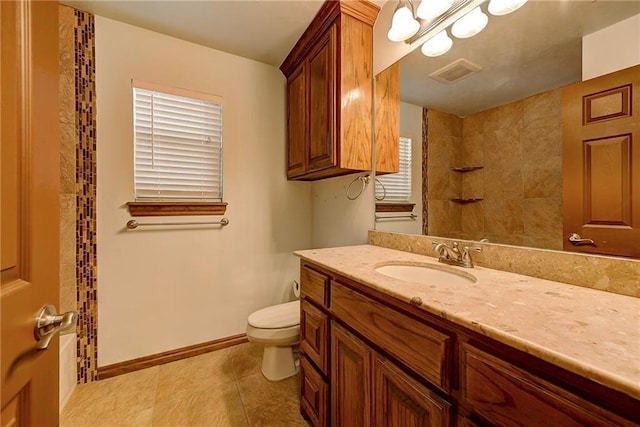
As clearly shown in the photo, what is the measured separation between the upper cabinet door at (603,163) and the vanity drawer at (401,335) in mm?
628

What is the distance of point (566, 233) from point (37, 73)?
150 cm

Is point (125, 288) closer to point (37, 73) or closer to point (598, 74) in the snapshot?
point (37, 73)

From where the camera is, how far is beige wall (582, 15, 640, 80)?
0.75 metres

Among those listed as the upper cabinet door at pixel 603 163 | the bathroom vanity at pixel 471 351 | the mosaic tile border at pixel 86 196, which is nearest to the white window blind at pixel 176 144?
the mosaic tile border at pixel 86 196

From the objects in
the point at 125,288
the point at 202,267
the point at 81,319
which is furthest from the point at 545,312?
the point at 81,319

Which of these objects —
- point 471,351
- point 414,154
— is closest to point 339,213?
point 414,154

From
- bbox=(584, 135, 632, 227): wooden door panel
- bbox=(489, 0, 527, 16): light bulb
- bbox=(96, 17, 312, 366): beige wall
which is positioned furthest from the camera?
bbox=(96, 17, 312, 366): beige wall

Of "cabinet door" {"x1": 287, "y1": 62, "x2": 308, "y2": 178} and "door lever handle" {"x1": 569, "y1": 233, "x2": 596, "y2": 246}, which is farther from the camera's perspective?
"cabinet door" {"x1": 287, "y1": 62, "x2": 308, "y2": 178}

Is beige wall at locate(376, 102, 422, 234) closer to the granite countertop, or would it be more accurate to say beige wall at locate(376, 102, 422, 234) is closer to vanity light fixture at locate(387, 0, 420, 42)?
vanity light fixture at locate(387, 0, 420, 42)

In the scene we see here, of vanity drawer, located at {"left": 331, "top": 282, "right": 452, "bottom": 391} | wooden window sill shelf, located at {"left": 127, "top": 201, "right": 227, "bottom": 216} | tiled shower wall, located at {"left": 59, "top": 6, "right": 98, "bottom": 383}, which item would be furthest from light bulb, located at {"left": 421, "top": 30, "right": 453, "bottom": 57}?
tiled shower wall, located at {"left": 59, "top": 6, "right": 98, "bottom": 383}

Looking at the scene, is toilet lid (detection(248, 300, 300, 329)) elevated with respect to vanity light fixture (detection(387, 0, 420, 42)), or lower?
lower

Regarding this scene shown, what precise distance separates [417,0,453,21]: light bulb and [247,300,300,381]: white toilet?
6.05 ft

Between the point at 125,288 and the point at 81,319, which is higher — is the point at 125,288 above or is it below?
above

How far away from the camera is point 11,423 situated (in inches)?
17.9
